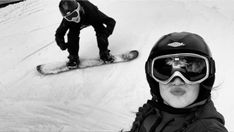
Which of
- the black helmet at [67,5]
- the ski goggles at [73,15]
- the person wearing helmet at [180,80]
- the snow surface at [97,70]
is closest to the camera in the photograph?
the person wearing helmet at [180,80]

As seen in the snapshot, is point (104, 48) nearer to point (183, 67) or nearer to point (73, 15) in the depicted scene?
point (73, 15)

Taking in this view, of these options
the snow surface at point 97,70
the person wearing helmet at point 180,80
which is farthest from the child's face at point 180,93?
the snow surface at point 97,70

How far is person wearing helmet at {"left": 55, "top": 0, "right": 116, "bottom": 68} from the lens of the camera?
5559 millimetres

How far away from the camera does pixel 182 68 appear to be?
200 centimetres

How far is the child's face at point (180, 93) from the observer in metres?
1.93

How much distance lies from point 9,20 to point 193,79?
750 cm

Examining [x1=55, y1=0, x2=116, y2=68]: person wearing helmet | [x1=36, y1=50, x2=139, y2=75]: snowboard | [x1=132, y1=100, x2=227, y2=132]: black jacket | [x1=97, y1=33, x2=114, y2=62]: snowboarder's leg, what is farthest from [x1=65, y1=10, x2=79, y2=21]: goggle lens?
[x1=132, y1=100, x2=227, y2=132]: black jacket

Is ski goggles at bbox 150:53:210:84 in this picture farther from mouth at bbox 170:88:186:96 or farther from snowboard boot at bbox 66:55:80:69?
snowboard boot at bbox 66:55:80:69

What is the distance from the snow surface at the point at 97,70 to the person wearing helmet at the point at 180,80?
237 cm

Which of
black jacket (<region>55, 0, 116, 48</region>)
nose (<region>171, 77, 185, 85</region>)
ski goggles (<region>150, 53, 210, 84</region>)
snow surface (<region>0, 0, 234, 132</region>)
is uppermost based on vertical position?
ski goggles (<region>150, 53, 210, 84</region>)

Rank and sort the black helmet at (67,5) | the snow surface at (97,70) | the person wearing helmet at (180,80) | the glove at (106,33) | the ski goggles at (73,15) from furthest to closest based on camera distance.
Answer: the glove at (106,33) → the ski goggles at (73,15) → the black helmet at (67,5) → the snow surface at (97,70) → the person wearing helmet at (180,80)

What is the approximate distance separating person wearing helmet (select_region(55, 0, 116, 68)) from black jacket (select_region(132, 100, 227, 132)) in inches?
142

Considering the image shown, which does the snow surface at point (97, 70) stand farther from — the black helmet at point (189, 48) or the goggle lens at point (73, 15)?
the black helmet at point (189, 48)

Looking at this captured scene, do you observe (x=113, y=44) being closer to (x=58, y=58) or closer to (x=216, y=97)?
(x=58, y=58)
